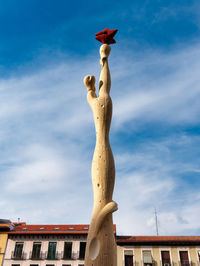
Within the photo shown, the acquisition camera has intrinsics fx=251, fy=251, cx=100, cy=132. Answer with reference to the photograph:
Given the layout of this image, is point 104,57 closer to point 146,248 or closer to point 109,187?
point 109,187

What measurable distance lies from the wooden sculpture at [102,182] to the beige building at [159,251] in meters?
15.3

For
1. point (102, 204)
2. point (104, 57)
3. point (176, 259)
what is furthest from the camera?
point (176, 259)

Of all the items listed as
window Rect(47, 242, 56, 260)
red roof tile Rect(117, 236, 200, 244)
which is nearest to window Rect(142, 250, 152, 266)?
red roof tile Rect(117, 236, 200, 244)

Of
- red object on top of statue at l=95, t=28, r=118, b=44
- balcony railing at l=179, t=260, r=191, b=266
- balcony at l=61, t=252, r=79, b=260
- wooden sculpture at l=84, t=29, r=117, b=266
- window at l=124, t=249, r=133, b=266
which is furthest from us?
balcony at l=61, t=252, r=79, b=260

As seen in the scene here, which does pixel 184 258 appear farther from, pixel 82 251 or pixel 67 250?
pixel 67 250

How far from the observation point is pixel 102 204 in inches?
340

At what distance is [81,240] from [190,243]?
31.6ft

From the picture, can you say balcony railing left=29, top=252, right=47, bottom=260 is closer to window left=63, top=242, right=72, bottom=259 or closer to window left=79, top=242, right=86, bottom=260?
window left=63, top=242, right=72, bottom=259

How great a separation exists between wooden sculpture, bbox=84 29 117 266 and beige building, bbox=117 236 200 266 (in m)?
15.3

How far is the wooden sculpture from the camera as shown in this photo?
800 centimetres

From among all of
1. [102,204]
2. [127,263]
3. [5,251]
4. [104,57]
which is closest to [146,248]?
[127,263]

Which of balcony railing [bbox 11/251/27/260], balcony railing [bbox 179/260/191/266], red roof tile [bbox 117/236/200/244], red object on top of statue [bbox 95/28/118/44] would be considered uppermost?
red object on top of statue [bbox 95/28/118/44]

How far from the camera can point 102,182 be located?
8875 millimetres

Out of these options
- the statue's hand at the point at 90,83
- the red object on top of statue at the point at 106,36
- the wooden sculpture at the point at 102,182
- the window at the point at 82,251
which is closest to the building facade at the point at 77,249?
the window at the point at 82,251
